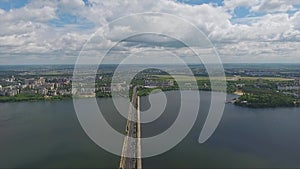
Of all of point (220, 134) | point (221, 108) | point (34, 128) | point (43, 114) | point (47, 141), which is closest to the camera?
point (47, 141)

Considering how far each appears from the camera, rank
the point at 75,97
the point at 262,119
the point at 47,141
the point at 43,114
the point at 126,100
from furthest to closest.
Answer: the point at 75,97 → the point at 126,100 → the point at 43,114 → the point at 262,119 → the point at 47,141

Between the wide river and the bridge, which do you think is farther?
the wide river

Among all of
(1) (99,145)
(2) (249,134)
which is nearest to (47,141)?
(1) (99,145)

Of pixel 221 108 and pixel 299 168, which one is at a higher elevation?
pixel 221 108

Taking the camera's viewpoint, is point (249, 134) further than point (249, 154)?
Yes

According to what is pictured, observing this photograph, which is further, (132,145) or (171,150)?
(132,145)

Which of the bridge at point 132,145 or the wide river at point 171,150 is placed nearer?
the bridge at point 132,145

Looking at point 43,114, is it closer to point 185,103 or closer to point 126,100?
point 126,100
